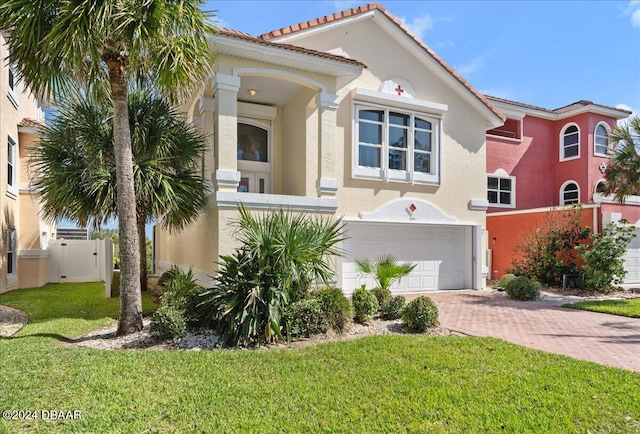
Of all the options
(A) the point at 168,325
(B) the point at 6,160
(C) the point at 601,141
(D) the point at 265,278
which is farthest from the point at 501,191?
(B) the point at 6,160

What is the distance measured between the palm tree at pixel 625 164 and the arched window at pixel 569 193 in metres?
5.13

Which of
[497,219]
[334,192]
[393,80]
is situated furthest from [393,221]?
[497,219]

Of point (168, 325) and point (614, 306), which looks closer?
point (168, 325)

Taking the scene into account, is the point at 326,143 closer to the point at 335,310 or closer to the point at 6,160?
the point at 335,310

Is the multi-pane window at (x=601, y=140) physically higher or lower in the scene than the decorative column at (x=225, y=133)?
higher

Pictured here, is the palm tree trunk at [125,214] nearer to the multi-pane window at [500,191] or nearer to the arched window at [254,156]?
the arched window at [254,156]

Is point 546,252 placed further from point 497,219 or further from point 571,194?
point 571,194

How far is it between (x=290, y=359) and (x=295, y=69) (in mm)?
8212

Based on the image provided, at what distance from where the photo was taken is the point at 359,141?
13.5m

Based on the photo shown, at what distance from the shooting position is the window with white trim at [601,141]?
21.7 m

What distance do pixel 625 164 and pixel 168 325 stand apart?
18130mm

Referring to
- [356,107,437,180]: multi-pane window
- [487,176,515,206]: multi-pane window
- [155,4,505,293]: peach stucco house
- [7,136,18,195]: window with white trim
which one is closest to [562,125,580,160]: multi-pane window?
[487,176,515,206]: multi-pane window

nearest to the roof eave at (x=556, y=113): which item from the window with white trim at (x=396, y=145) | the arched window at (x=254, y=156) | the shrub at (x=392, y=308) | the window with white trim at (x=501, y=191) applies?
the window with white trim at (x=501, y=191)

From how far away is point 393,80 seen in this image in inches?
566
